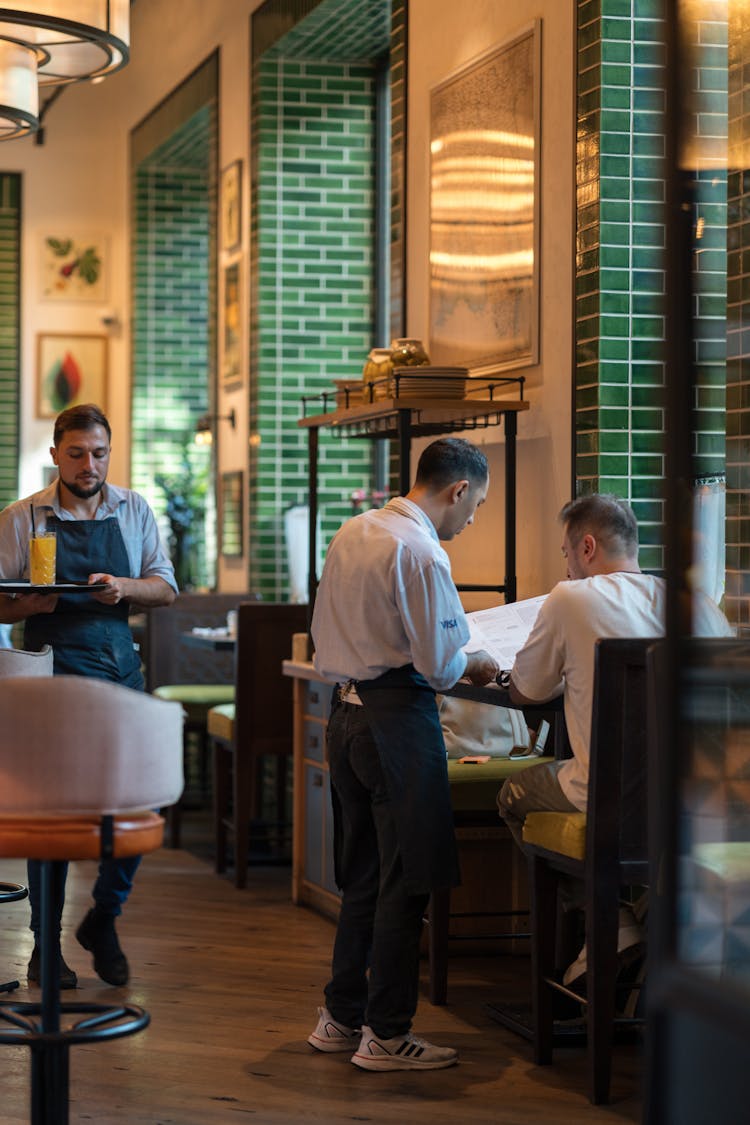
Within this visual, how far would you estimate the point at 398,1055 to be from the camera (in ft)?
13.6

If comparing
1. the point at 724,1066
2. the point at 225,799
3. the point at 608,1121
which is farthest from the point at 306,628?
the point at 724,1066

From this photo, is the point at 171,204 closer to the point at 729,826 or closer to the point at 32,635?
the point at 32,635

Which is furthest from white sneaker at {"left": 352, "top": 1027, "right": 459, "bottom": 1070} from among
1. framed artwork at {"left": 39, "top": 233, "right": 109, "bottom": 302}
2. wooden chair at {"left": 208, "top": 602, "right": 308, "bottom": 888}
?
framed artwork at {"left": 39, "top": 233, "right": 109, "bottom": 302}

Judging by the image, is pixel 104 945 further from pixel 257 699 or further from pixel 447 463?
pixel 257 699

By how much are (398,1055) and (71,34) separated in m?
3.03

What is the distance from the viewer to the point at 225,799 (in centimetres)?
723

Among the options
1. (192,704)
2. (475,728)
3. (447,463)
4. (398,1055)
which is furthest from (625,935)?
(192,704)

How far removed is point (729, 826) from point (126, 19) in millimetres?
3431

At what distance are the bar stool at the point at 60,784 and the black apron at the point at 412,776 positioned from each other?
3.60 feet

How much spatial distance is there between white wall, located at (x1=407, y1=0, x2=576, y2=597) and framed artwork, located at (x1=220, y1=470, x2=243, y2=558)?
2.85 meters

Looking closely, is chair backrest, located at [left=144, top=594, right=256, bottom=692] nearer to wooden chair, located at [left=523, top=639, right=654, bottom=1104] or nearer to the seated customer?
the seated customer

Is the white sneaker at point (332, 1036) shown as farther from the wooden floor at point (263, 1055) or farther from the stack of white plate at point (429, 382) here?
the stack of white plate at point (429, 382)

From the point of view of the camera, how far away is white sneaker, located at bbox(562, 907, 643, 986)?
13.3ft

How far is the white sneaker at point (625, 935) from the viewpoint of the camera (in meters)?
4.07
